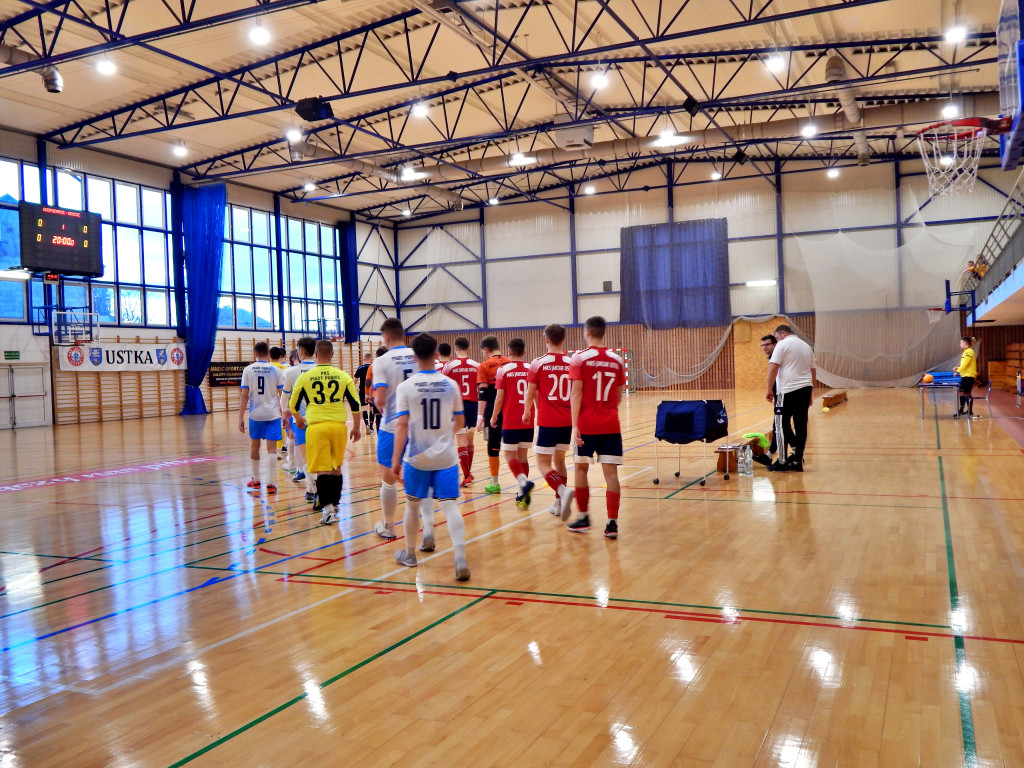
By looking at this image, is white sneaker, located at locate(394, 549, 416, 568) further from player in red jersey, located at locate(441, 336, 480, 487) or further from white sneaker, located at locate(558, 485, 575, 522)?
player in red jersey, located at locate(441, 336, 480, 487)

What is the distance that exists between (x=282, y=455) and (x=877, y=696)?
10.3m

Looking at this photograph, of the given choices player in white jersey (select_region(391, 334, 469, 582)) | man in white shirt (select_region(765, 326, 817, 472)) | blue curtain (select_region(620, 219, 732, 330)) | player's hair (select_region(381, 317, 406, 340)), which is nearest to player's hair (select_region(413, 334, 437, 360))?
player in white jersey (select_region(391, 334, 469, 582))

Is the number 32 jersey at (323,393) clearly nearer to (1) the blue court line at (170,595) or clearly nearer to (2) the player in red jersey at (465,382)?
(1) the blue court line at (170,595)

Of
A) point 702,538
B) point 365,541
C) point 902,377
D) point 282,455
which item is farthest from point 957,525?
point 902,377

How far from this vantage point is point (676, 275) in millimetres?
31484

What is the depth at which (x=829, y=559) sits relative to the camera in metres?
5.34

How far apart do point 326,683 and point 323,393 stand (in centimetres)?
383

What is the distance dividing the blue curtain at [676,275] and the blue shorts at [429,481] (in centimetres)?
2732

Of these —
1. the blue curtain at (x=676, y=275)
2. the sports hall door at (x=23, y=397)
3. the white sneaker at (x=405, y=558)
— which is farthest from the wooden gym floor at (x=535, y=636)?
the blue curtain at (x=676, y=275)

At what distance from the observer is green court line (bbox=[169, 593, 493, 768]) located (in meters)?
2.90

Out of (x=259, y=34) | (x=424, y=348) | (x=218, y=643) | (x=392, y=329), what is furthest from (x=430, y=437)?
(x=259, y=34)

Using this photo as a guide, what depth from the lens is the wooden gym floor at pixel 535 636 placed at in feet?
9.57

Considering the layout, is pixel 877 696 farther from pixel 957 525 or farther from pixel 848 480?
pixel 848 480

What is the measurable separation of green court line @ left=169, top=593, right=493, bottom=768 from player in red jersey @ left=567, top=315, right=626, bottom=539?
1.82 m
